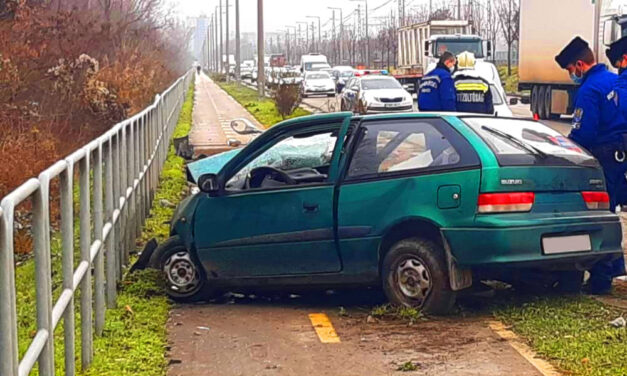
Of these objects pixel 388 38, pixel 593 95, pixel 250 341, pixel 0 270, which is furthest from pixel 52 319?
pixel 388 38

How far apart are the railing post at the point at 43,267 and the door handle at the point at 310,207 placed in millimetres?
3435

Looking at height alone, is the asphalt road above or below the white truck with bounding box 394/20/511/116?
below

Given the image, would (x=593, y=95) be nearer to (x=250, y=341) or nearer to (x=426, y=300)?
(x=426, y=300)

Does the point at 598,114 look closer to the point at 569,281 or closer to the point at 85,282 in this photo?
the point at 569,281

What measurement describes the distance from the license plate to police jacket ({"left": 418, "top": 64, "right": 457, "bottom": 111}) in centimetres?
476

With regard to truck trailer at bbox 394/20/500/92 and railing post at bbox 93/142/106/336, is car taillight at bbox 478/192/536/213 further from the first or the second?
truck trailer at bbox 394/20/500/92

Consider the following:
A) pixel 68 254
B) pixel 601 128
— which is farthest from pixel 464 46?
pixel 68 254

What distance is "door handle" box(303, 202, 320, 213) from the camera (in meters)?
7.92

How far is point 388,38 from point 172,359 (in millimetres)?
77334

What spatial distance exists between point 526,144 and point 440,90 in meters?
4.69

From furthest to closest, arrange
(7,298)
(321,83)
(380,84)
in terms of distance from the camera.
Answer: (321,83) → (380,84) → (7,298)

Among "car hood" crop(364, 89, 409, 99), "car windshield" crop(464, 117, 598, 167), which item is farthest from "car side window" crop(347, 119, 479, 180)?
"car hood" crop(364, 89, 409, 99)

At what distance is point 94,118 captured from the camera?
18.2m

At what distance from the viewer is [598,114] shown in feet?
27.5
